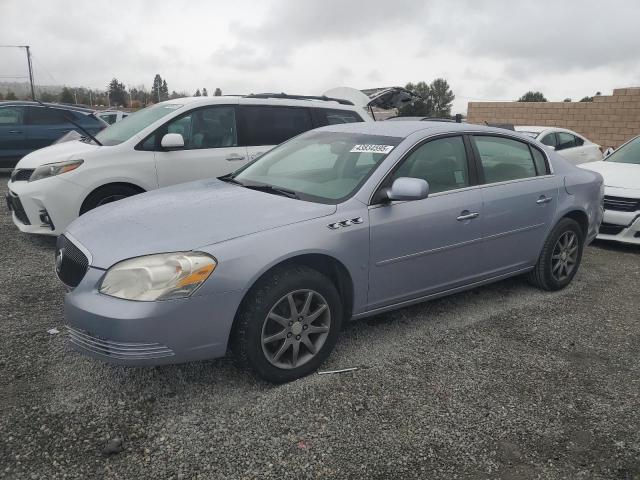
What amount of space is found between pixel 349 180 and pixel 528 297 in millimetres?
2199

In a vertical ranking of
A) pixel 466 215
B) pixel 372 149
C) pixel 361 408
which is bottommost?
pixel 361 408

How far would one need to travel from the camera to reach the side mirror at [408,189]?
3.35 meters

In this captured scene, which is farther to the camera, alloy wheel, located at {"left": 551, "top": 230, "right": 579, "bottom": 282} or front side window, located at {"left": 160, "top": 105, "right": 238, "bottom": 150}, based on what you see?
front side window, located at {"left": 160, "top": 105, "right": 238, "bottom": 150}

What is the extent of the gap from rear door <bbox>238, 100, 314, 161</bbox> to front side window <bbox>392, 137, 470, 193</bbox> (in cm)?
265

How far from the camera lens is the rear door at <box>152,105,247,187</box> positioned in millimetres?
5750

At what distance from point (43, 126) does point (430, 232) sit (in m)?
10.1

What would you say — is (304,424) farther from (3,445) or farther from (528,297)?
(528,297)

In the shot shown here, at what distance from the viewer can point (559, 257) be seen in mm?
4883

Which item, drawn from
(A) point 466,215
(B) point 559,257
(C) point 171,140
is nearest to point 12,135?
(C) point 171,140

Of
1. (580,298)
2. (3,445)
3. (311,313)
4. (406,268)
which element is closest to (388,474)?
(311,313)

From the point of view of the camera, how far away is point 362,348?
145 inches

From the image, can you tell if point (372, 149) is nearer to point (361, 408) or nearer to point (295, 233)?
point (295, 233)

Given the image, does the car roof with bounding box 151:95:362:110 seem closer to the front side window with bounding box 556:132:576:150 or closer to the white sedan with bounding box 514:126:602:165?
the white sedan with bounding box 514:126:602:165

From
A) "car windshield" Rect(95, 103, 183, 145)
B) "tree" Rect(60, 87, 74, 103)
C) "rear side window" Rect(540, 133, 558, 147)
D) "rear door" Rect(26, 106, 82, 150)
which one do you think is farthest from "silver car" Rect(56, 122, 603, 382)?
"tree" Rect(60, 87, 74, 103)
